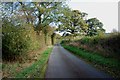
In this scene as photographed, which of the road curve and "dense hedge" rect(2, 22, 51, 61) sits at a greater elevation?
"dense hedge" rect(2, 22, 51, 61)

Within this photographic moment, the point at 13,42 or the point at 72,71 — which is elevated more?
the point at 13,42

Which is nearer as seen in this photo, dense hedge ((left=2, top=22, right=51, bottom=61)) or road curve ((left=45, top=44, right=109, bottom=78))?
road curve ((left=45, top=44, right=109, bottom=78))

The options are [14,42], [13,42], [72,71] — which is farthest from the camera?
[14,42]

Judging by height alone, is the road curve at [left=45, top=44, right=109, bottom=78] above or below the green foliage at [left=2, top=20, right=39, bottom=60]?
below

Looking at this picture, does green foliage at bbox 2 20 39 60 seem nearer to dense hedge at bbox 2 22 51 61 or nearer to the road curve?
dense hedge at bbox 2 22 51 61

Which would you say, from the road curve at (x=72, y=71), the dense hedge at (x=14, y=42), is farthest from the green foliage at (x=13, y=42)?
the road curve at (x=72, y=71)

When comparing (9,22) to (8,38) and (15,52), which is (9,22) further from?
(15,52)

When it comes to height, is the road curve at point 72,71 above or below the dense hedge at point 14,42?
below

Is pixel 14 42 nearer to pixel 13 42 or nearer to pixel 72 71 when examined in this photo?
pixel 13 42

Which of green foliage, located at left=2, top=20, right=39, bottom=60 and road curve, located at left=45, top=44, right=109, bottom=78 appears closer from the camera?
road curve, located at left=45, top=44, right=109, bottom=78

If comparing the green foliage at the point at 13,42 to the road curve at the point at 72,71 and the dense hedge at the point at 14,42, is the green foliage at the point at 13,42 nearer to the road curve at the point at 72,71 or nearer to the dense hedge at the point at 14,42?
the dense hedge at the point at 14,42

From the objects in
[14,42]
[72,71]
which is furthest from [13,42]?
[72,71]

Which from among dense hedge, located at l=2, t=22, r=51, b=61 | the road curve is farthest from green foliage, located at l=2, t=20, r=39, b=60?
the road curve

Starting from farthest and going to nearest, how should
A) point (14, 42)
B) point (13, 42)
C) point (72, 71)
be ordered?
point (14, 42)
point (13, 42)
point (72, 71)
